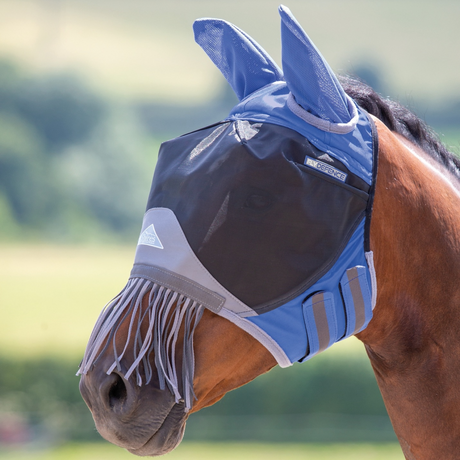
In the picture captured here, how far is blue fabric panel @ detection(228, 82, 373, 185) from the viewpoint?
1126 millimetres

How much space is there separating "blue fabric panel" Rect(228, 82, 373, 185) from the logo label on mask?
0.03 metres

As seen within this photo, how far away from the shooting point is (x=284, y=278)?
43.0 inches

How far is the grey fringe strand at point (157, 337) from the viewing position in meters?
1.05

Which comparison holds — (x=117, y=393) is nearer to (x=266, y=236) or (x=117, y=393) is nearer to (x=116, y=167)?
(x=266, y=236)

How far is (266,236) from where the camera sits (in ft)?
3.58

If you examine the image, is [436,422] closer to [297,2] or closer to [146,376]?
[146,376]

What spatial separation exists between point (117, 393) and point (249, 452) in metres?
8.71

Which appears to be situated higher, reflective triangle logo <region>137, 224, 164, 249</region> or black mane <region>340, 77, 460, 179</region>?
black mane <region>340, 77, 460, 179</region>

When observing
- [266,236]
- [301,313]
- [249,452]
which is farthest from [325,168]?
[249,452]

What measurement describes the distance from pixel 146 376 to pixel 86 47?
15.0m

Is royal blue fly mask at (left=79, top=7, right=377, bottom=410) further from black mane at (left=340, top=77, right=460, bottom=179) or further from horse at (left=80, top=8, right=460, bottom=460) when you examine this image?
black mane at (left=340, top=77, right=460, bottom=179)

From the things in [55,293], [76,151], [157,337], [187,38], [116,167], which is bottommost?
[55,293]

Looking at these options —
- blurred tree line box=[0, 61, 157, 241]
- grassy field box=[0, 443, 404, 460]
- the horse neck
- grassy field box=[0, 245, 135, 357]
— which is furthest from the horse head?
blurred tree line box=[0, 61, 157, 241]

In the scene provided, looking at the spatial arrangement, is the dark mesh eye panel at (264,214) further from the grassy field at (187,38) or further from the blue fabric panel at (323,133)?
the grassy field at (187,38)
